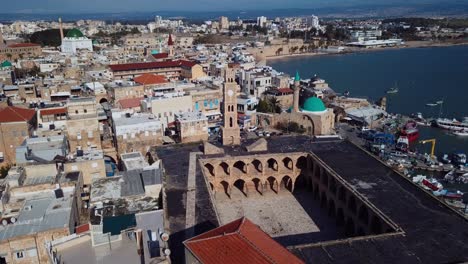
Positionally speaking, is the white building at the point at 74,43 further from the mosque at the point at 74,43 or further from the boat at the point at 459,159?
the boat at the point at 459,159

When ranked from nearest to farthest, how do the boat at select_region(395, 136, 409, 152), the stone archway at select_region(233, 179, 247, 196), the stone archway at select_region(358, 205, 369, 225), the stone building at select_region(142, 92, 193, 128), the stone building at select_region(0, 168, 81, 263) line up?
the stone building at select_region(0, 168, 81, 263) → the stone archway at select_region(358, 205, 369, 225) → the stone archway at select_region(233, 179, 247, 196) → the stone building at select_region(142, 92, 193, 128) → the boat at select_region(395, 136, 409, 152)

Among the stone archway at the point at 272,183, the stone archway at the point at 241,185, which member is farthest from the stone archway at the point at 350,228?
the stone archway at the point at 241,185

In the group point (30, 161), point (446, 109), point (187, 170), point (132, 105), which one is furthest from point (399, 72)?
point (30, 161)

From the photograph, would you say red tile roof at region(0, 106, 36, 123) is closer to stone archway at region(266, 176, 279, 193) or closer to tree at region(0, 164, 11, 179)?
tree at region(0, 164, 11, 179)

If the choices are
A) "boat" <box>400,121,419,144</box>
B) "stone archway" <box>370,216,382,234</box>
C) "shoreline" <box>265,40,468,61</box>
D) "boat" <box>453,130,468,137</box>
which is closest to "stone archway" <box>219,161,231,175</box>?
"stone archway" <box>370,216,382,234</box>

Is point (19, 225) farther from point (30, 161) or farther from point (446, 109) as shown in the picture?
point (446, 109)

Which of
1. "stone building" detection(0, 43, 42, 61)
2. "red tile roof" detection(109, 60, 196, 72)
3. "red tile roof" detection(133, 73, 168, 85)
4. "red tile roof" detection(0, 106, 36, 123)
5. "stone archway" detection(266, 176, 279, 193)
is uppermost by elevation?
"stone building" detection(0, 43, 42, 61)
